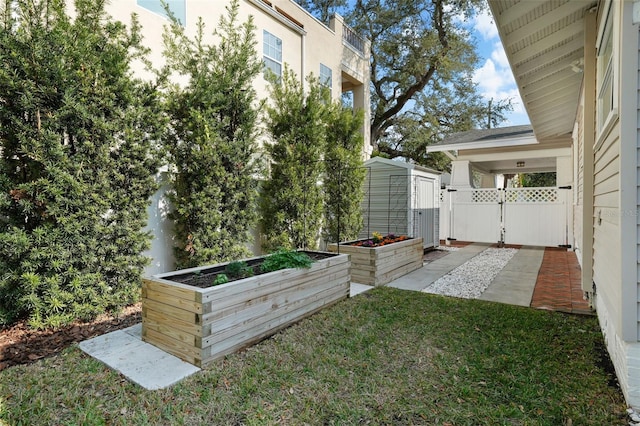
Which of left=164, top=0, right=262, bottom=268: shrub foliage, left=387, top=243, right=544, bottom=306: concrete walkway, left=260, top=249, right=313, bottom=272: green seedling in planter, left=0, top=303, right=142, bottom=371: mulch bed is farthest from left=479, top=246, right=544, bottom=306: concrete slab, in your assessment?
left=0, top=303, right=142, bottom=371: mulch bed

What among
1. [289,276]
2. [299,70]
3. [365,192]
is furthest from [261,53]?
[289,276]

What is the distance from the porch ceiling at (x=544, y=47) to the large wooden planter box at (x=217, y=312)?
355 cm

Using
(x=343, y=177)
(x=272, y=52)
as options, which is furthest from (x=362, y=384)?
(x=272, y=52)

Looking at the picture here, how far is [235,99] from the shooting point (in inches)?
203

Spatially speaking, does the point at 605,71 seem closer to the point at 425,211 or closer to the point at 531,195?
the point at 425,211

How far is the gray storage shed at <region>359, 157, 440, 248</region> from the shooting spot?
27.6 feet

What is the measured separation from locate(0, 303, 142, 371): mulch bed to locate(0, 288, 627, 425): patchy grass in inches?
11.0

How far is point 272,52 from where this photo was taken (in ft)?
27.7

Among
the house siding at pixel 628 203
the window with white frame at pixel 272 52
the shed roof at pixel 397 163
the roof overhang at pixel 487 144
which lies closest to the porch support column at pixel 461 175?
the roof overhang at pixel 487 144

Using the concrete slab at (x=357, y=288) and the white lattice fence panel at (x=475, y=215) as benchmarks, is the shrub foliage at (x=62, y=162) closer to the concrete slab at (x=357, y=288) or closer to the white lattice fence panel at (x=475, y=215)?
the concrete slab at (x=357, y=288)

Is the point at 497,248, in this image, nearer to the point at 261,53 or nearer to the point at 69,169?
the point at 261,53

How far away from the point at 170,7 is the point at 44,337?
5869mm

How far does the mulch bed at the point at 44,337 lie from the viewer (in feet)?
9.86

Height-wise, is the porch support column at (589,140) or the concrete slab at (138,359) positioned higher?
the porch support column at (589,140)
